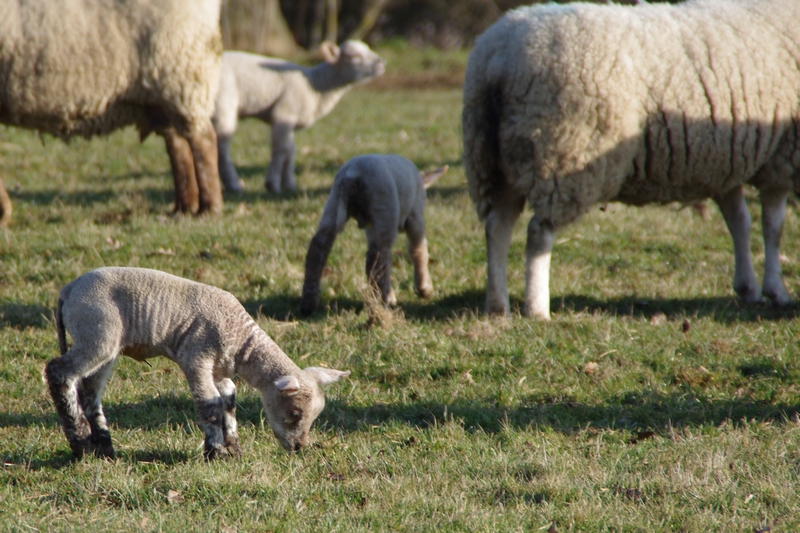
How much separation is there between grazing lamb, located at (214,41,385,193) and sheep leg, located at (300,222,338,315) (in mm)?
3753

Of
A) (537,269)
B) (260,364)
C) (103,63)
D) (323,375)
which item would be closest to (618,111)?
(537,269)

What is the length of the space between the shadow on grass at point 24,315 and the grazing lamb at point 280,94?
3.91m

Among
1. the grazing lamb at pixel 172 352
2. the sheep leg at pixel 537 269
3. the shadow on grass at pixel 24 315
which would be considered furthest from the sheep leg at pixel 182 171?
the grazing lamb at pixel 172 352

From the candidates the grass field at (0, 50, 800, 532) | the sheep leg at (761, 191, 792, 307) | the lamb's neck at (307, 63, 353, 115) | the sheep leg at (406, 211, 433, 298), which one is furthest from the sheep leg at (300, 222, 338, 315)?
the lamb's neck at (307, 63, 353, 115)

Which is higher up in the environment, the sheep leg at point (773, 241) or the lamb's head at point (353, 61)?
the lamb's head at point (353, 61)

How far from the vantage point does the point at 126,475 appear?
3.49m

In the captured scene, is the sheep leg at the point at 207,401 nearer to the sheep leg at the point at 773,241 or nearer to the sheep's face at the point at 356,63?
the sheep leg at the point at 773,241

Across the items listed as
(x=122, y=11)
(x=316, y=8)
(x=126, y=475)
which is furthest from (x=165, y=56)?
(x=316, y=8)

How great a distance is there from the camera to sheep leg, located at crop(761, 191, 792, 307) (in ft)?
19.8

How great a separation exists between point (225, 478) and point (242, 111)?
6.99 meters

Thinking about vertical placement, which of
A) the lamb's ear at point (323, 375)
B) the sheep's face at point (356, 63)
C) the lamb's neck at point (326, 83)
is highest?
the sheep's face at point (356, 63)

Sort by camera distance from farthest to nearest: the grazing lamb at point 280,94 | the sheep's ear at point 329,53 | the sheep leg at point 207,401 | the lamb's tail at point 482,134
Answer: the sheep's ear at point 329,53 → the grazing lamb at point 280,94 → the lamb's tail at point 482,134 → the sheep leg at point 207,401

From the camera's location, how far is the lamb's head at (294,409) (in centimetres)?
367

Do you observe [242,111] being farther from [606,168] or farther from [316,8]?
[316,8]
